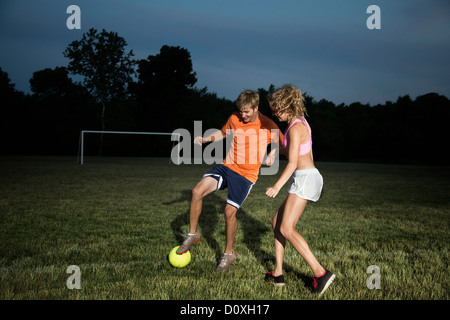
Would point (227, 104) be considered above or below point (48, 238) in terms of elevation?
above

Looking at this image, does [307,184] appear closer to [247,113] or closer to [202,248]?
[247,113]

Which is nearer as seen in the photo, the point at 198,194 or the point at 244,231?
the point at 198,194

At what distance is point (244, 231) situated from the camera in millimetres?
6188

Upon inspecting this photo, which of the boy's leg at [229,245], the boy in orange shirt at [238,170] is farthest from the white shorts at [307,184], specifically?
the boy's leg at [229,245]

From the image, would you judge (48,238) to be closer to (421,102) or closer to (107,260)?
(107,260)

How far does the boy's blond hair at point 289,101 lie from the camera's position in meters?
3.52

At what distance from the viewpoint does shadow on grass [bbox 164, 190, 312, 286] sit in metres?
4.45

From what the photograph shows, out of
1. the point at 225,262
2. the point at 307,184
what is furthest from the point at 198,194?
the point at 307,184

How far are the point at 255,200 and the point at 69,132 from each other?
39.1 metres

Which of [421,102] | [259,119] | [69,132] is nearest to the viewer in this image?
[259,119]

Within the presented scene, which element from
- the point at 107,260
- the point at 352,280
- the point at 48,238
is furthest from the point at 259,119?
the point at 48,238

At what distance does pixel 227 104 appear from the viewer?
62.9 metres

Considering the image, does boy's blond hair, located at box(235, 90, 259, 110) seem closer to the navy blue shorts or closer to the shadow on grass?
the navy blue shorts

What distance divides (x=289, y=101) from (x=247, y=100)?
0.73 m
